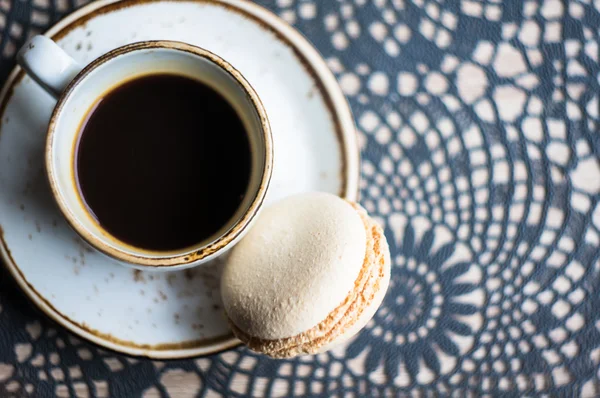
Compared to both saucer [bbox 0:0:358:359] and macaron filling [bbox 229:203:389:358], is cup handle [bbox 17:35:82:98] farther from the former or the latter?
macaron filling [bbox 229:203:389:358]

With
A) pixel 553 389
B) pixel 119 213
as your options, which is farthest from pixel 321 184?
pixel 553 389

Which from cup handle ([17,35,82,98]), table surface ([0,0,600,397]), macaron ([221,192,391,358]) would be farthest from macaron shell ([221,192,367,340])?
cup handle ([17,35,82,98])

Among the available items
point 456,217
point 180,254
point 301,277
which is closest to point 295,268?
point 301,277

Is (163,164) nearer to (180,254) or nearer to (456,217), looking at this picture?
(180,254)

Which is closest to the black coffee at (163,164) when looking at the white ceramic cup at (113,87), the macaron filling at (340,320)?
the white ceramic cup at (113,87)

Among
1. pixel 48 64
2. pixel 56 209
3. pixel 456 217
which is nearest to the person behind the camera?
pixel 48 64

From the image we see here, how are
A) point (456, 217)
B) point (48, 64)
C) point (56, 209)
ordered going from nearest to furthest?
point (48, 64) → point (56, 209) → point (456, 217)
